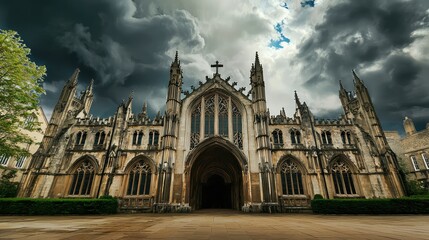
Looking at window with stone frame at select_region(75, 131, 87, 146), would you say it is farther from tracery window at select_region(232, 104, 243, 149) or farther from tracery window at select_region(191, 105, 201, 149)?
tracery window at select_region(232, 104, 243, 149)

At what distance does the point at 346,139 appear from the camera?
83.4 feet

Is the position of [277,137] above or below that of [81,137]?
above

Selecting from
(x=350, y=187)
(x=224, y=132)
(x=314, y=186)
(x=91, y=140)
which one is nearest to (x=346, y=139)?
(x=350, y=187)

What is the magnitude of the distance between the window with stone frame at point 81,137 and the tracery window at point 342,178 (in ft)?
109

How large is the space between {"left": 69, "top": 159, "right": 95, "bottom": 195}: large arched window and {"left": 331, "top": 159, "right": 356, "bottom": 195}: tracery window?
100 ft

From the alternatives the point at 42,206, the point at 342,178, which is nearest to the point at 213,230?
the point at 42,206

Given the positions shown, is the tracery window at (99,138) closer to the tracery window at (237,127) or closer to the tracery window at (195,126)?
the tracery window at (195,126)

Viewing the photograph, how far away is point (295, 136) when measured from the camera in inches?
989

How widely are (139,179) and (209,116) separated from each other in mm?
11963

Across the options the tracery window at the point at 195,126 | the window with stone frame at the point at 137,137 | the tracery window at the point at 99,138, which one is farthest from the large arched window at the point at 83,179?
the tracery window at the point at 195,126

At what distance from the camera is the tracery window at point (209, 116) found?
985 inches

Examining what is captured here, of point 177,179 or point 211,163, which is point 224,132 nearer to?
point 211,163

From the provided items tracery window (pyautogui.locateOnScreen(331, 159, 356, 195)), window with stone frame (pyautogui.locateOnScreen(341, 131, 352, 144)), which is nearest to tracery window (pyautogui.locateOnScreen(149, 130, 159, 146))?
tracery window (pyautogui.locateOnScreen(331, 159, 356, 195))

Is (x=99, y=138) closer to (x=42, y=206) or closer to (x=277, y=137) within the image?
(x=42, y=206)
